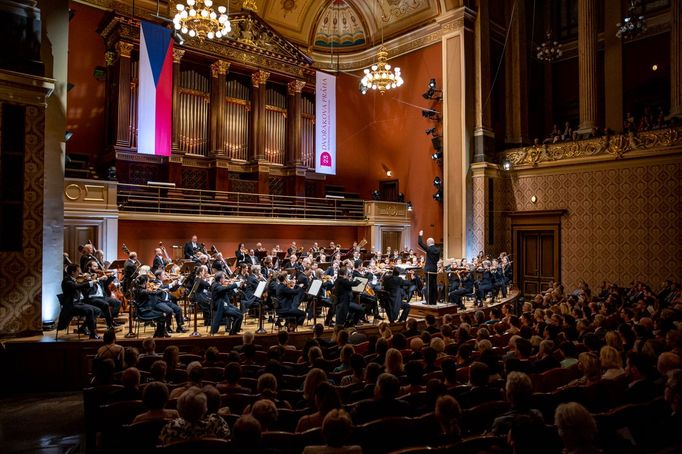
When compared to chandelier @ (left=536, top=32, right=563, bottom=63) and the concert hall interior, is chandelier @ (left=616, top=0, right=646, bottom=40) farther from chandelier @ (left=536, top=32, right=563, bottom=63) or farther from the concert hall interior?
chandelier @ (left=536, top=32, right=563, bottom=63)

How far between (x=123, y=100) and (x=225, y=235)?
5.65 metres

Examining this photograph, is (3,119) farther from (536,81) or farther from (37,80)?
(536,81)

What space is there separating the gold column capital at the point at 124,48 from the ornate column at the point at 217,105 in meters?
3.07

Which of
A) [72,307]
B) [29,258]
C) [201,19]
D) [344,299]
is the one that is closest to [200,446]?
[72,307]

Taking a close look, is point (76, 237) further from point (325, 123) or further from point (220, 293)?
point (325, 123)

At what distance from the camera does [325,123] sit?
2012 centimetres

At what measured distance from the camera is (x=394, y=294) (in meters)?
10.5

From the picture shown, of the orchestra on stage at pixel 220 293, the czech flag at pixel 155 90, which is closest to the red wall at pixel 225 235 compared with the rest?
the czech flag at pixel 155 90

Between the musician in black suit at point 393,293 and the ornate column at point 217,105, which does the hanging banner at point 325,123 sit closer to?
the ornate column at point 217,105

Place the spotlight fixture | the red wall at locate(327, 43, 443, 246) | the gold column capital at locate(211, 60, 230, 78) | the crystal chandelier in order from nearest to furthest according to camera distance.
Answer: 1. the crystal chandelier
2. the gold column capital at locate(211, 60, 230, 78)
3. the spotlight fixture
4. the red wall at locate(327, 43, 443, 246)

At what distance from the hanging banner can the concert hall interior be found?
0.13 meters

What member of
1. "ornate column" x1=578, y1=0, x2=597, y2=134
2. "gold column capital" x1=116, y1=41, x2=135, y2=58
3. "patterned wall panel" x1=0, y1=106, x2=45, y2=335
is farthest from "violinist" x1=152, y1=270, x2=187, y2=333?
"ornate column" x1=578, y1=0, x2=597, y2=134

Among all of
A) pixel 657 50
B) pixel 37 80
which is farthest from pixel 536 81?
pixel 37 80

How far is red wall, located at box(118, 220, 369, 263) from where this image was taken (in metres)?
14.5
